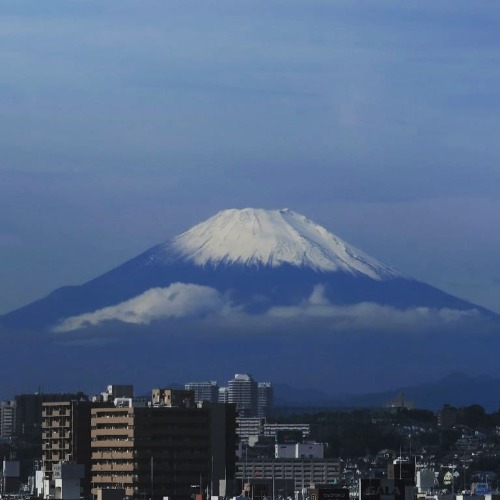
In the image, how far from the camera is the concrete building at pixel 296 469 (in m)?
187

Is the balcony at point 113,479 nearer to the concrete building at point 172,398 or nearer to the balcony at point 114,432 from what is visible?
the balcony at point 114,432

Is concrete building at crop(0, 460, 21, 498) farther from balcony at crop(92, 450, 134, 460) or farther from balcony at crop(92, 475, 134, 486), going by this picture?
balcony at crop(92, 450, 134, 460)

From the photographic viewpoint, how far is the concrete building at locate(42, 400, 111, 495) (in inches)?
5428

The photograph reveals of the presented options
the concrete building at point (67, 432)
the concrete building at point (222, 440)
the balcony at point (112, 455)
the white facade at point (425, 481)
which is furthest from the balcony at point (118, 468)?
the white facade at point (425, 481)

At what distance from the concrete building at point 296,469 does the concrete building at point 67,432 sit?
136 feet

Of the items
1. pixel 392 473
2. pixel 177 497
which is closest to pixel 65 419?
pixel 177 497

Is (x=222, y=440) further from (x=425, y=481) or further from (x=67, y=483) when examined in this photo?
(x=67, y=483)

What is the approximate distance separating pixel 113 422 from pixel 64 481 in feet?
179

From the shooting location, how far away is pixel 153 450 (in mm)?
132125

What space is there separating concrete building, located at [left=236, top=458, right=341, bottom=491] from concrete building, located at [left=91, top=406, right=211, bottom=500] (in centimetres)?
4827

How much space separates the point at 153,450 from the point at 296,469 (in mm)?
62037

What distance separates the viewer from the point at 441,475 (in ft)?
586

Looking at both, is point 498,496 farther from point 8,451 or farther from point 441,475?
point 8,451

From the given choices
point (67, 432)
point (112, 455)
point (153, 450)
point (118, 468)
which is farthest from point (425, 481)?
point (67, 432)
